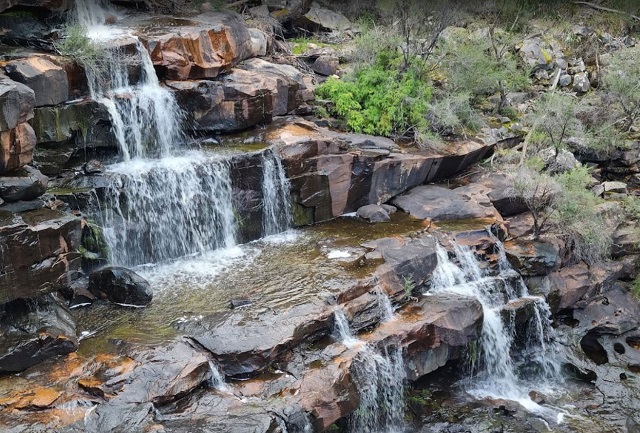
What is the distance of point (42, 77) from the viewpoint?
10.9 m

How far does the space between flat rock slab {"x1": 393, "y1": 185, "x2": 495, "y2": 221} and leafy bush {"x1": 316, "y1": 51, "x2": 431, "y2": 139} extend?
5.88ft

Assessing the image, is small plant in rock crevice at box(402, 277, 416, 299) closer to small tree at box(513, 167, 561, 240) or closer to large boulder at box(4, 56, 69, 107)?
small tree at box(513, 167, 561, 240)

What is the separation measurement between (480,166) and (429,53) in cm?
358

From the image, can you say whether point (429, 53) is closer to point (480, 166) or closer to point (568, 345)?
point (480, 166)

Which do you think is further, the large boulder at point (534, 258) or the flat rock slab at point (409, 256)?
the large boulder at point (534, 258)

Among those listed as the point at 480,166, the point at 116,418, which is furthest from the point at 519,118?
the point at 116,418

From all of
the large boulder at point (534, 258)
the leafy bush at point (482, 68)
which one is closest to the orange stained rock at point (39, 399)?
the large boulder at point (534, 258)

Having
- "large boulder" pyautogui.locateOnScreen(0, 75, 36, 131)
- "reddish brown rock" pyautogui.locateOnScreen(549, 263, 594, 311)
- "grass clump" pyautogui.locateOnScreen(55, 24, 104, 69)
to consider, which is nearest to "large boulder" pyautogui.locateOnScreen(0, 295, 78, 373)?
"large boulder" pyautogui.locateOnScreen(0, 75, 36, 131)

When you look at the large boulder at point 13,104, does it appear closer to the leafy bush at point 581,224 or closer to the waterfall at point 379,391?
the waterfall at point 379,391

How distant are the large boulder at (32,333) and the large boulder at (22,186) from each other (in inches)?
60.3

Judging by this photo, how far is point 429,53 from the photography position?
16.9 meters

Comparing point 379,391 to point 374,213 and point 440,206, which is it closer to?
point 374,213

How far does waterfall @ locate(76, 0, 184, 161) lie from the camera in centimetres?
1224

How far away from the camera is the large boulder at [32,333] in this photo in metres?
8.36
